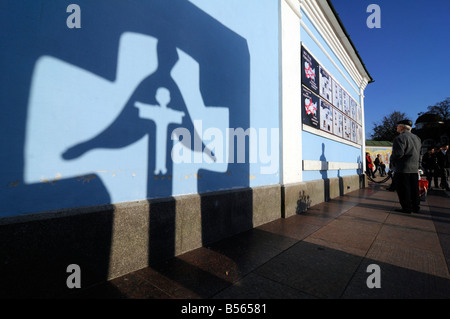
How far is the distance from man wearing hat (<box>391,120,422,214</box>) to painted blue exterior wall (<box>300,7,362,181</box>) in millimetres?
1606

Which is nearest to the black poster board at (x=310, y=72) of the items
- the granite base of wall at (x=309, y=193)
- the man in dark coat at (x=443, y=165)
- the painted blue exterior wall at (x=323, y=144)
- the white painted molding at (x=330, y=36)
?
the painted blue exterior wall at (x=323, y=144)

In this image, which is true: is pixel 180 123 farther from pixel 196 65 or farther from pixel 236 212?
pixel 236 212

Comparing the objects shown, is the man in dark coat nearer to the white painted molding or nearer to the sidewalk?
the white painted molding

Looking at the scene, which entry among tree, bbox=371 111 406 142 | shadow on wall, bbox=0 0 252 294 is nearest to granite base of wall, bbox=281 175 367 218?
shadow on wall, bbox=0 0 252 294

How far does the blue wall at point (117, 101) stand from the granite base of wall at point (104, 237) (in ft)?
0.45

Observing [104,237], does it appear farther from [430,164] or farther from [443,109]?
[443,109]

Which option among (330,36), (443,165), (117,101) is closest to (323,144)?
(330,36)

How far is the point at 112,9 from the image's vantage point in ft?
6.28

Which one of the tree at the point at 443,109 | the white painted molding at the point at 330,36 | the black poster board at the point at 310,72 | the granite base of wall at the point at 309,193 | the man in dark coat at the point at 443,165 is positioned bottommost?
the granite base of wall at the point at 309,193

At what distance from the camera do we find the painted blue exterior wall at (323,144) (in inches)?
204

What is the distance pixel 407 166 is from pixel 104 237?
16.8ft

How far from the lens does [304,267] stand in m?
2.00

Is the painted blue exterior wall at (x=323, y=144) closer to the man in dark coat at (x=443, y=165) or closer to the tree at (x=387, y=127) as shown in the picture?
the man in dark coat at (x=443, y=165)
